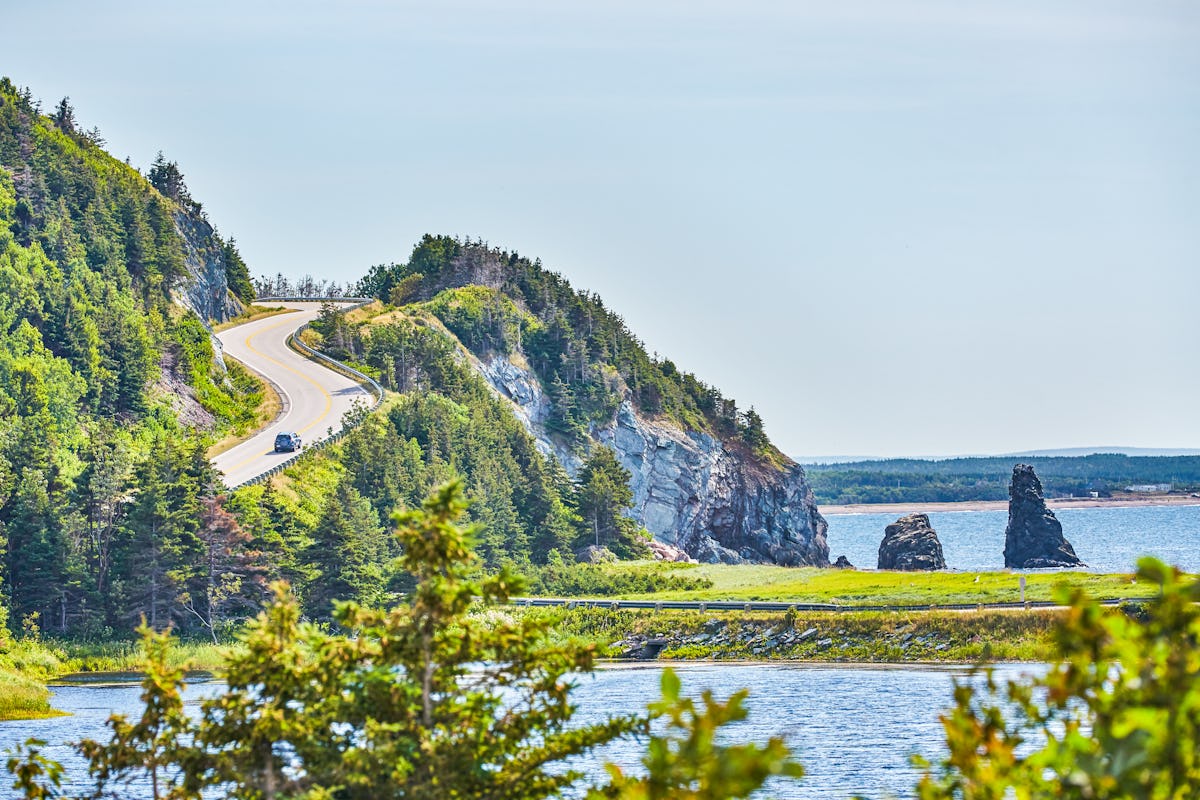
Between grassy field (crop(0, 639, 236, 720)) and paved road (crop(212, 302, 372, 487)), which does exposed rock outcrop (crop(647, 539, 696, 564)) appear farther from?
grassy field (crop(0, 639, 236, 720))

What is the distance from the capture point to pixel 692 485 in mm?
131125

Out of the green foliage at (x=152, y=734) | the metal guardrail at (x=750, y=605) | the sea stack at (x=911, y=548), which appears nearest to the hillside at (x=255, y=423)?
the metal guardrail at (x=750, y=605)

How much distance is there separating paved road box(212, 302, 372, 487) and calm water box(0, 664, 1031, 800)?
32003 mm

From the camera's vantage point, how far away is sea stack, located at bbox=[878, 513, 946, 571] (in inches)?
4535

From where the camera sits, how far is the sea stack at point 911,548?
378 feet

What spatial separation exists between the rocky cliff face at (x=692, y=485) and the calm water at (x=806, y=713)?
62.7m

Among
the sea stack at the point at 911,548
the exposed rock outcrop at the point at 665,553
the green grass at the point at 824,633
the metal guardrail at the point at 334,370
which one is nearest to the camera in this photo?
the green grass at the point at 824,633

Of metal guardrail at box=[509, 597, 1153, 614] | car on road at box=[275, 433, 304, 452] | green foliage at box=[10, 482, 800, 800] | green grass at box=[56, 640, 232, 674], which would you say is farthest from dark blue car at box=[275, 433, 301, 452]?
green foliage at box=[10, 482, 800, 800]

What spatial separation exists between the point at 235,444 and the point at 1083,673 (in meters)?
93.3

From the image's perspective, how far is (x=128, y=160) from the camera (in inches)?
5443

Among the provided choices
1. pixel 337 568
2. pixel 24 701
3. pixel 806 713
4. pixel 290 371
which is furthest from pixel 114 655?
pixel 290 371

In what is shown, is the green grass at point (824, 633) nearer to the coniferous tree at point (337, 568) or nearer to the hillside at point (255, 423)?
the coniferous tree at point (337, 568)

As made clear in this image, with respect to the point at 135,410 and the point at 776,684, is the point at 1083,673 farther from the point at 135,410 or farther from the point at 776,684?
the point at 135,410

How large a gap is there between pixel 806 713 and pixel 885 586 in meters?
36.0
